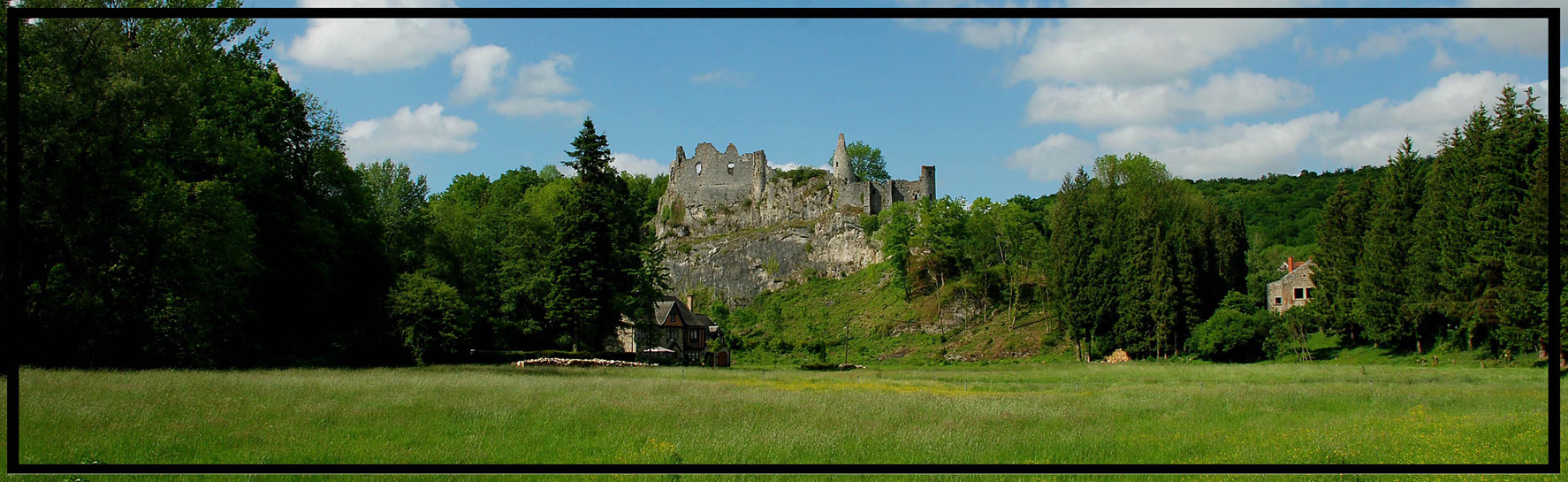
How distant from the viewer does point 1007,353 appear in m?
60.6

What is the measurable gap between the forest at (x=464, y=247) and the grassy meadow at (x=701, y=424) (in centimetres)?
233

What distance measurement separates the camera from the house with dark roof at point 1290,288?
67.1 meters

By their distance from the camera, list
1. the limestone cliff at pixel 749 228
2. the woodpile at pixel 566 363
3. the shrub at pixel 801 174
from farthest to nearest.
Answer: the shrub at pixel 801 174 → the limestone cliff at pixel 749 228 → the woodpile at pixel 566 363

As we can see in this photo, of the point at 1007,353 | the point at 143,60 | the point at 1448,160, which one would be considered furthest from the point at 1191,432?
the point at 1007,353

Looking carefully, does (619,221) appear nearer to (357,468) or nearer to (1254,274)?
(357,468)

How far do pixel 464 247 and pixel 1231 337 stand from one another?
37205 mm

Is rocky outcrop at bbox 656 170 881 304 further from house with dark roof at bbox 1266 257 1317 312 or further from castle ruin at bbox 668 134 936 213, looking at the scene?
house with dark roof at bbox 1266 257 1317 312

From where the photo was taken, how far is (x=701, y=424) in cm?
1605

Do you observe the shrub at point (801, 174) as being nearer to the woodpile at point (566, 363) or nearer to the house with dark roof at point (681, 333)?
the house with dark roof at point (681, 333)

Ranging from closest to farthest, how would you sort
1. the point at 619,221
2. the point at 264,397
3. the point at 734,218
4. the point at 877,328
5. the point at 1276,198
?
the point at 264,397, the point at 619,221, the point at 877,328, the point at 1276,198, the point at 734,218

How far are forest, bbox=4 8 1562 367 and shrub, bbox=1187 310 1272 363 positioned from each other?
0.51 feet

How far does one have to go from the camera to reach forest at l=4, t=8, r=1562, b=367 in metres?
18.1

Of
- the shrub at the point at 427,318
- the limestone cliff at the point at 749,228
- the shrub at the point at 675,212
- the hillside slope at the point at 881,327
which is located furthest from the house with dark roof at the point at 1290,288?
the shrub at the point at 675,212

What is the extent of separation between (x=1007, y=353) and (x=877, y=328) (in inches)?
548
